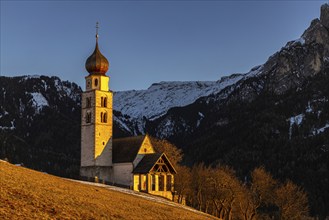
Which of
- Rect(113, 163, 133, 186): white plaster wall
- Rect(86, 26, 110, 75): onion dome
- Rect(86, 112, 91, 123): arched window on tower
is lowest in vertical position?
Rect(113, 163, 133, 186): white plaster wall

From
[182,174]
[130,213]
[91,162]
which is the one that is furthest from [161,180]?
[130,213]

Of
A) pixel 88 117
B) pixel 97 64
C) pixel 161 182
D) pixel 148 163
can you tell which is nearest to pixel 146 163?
pixel 148 163

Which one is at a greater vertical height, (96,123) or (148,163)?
(96,123)

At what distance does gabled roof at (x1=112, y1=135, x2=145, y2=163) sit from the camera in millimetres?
88688

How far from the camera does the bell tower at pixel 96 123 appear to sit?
89562mm

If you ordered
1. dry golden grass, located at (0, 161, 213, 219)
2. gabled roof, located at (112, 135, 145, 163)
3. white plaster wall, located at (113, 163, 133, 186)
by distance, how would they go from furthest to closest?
gabled roof, located at (112, 135, 145, 163) < white plaster wall, located at (113, 163, 133, 186) < dry golden grass, located at (0, 161, 213, 219)

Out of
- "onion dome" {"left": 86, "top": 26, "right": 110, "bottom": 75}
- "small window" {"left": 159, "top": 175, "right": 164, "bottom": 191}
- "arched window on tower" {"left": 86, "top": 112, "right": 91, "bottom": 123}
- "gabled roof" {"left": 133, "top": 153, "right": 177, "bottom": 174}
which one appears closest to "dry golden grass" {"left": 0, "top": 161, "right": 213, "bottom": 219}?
"gabled roof" {"left": 133, "top": 153, "right": 177, "bottom": 174}

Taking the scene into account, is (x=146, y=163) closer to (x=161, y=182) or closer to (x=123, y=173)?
(x=123, y=173)

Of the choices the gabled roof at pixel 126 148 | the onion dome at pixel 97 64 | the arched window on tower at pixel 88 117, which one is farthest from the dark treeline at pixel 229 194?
the onion dome at pixel 97 64

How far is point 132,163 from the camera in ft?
286

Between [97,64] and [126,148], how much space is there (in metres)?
15.1

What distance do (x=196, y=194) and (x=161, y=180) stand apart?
10.0 m

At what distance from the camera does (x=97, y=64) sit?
94.3 meters

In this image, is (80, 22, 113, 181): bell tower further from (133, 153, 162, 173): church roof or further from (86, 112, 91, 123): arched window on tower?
(133, 153, 162, 173): church roof
